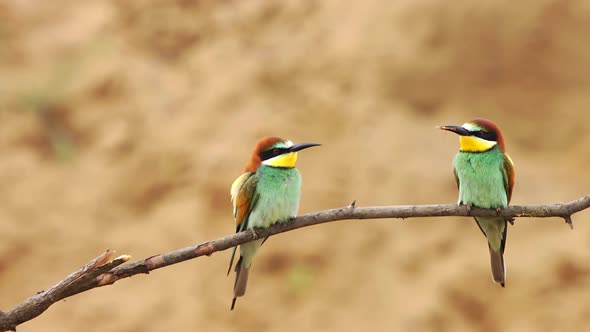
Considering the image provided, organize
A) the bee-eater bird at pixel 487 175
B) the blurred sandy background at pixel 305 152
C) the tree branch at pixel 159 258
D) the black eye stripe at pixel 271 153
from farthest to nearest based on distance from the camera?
1. the blurred sandy background at pixel 305 152
2. the black eye stripe at pixel 271 153
3. the bee-eater bird at pixel 487 175
4. the tree branch at pixel 159 258

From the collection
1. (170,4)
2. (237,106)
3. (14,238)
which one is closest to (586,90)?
(237,106)

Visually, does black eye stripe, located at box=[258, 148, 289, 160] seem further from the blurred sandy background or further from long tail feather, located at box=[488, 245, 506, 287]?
the blurred sandy background

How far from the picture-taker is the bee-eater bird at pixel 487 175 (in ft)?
6.68

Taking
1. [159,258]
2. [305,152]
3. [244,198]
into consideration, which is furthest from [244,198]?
[305,152]

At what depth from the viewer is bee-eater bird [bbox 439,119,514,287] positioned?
204 centimetres

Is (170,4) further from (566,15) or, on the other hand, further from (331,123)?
(566,15)

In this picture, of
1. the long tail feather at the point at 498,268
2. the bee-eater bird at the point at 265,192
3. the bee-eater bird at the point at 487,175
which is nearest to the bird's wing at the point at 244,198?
the bee-eater bird at the point at 265,192

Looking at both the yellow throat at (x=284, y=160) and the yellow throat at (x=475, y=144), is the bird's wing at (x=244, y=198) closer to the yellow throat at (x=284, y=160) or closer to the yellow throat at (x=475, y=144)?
the yellow throat at (x=284, y=160)

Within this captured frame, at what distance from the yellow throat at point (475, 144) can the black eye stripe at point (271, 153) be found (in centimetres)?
49

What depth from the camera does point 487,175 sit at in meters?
2.05

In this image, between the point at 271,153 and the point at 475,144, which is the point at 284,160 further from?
the point at 475,144

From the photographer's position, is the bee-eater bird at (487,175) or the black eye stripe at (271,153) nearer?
the bee-eater bird at (487,175)

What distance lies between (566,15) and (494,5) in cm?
40

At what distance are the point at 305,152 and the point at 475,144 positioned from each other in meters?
2.37
